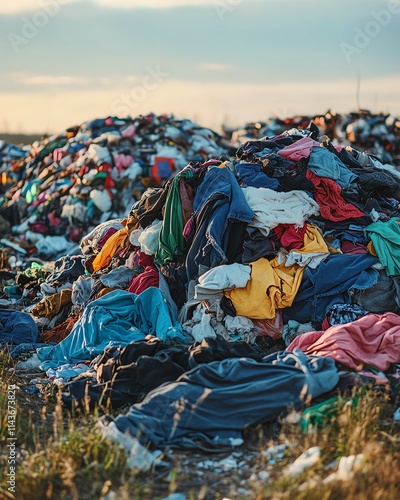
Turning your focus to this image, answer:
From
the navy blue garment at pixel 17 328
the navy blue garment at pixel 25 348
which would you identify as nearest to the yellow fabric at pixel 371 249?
the navy blue garment at pixel 25 348

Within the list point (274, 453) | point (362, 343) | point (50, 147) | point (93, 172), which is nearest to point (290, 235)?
point (362, 343)

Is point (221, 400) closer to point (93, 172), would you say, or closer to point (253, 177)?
point (253, 177)

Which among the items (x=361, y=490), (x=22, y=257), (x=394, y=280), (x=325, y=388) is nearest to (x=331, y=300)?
(x=394, y=280)

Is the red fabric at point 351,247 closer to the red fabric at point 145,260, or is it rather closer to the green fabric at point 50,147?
the red fabric at point 145,260

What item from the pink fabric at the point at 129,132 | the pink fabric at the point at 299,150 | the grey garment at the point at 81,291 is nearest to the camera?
the pink fabric at the point at 299,150

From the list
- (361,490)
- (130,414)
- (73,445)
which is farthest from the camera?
(130,414)

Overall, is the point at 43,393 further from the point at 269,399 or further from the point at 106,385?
the point at 269,399

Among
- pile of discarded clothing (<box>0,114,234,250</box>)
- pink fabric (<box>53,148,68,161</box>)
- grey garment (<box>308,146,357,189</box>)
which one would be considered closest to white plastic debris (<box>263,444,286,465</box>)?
grey garment (<box>308,146,357,189</box>)

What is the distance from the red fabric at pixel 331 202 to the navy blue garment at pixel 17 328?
305 cm

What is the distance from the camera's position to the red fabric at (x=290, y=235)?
645cm

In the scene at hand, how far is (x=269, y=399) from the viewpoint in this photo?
463 centimetres

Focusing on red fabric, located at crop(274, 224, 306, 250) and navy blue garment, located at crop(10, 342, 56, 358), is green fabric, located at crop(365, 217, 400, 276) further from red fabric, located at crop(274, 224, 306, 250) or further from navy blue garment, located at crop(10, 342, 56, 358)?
navy blue garment, located at crop(10, 342, 56, 358)

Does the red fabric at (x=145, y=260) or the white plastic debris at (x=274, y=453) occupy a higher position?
the red fabric at (x=145, y=260)

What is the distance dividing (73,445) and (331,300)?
2947mm
